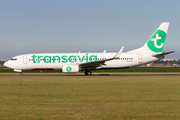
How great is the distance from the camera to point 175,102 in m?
10.7

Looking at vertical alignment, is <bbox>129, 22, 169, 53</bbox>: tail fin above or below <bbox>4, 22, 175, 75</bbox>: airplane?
above

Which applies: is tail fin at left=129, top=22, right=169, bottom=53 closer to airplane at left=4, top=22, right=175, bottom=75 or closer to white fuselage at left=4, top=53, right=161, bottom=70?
airplane at left=4, top=22, right=175, bottom=75

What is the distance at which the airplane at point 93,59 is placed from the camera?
33.3 m

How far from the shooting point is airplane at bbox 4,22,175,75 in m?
33.3

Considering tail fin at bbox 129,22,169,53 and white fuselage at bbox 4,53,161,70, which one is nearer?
white fuselage at bbox 4,53,161,70

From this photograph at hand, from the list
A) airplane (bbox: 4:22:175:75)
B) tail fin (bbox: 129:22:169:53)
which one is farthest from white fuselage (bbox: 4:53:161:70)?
tail fin (bbox: 129:22:169:53)

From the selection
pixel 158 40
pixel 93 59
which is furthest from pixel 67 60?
pixel 158 40

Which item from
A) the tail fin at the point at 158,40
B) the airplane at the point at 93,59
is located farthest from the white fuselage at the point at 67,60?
the tail fin at the point at 158,40

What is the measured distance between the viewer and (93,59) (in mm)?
33656

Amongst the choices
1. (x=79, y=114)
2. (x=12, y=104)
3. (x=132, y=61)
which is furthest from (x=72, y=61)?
(x=79, y=114)

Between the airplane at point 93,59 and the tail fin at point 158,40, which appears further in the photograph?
the tail fin at point 158,40

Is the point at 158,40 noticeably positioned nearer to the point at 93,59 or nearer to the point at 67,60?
the point at 93,59

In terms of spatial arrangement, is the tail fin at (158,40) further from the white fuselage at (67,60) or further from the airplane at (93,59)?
the white fuselage at (67,60)

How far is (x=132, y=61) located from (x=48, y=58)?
38.9ft
